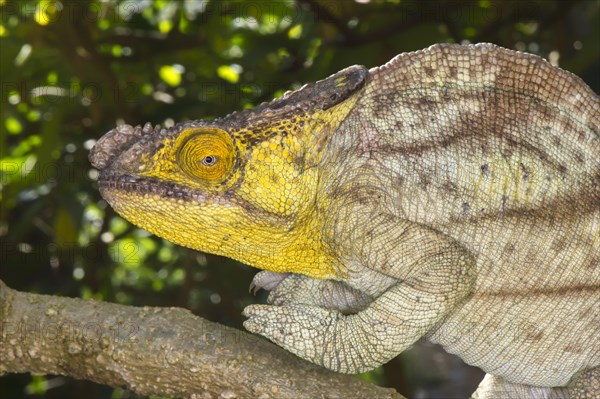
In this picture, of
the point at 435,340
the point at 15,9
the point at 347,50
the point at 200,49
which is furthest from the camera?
the point at 200,49

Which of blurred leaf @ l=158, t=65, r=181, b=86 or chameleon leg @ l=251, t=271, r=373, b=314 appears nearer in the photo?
chameleon leg @ l=251, t=271, r=373, b=314

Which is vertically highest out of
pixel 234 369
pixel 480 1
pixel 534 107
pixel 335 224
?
pixel 480 1

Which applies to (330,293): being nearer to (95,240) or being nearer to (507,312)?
(507,312)

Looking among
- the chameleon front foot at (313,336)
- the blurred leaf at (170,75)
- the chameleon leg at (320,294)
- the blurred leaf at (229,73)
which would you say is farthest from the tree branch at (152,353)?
the blurred leaf at (170,75)

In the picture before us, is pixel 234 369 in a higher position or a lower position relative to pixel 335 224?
lower

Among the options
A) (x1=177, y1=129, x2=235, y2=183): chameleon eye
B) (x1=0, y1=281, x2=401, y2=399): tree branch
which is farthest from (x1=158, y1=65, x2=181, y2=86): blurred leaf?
(x1=177, y1=129, x2=235, y2=183): chameleon eye

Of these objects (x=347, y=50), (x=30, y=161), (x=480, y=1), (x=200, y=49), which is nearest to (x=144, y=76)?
(x=200, y=49)

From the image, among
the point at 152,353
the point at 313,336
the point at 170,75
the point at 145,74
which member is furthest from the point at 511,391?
the point at 170,75

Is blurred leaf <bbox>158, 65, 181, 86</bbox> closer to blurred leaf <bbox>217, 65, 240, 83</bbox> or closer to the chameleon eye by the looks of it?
blurred leaf <bbox>217, 65, 240, 83</bbox>
